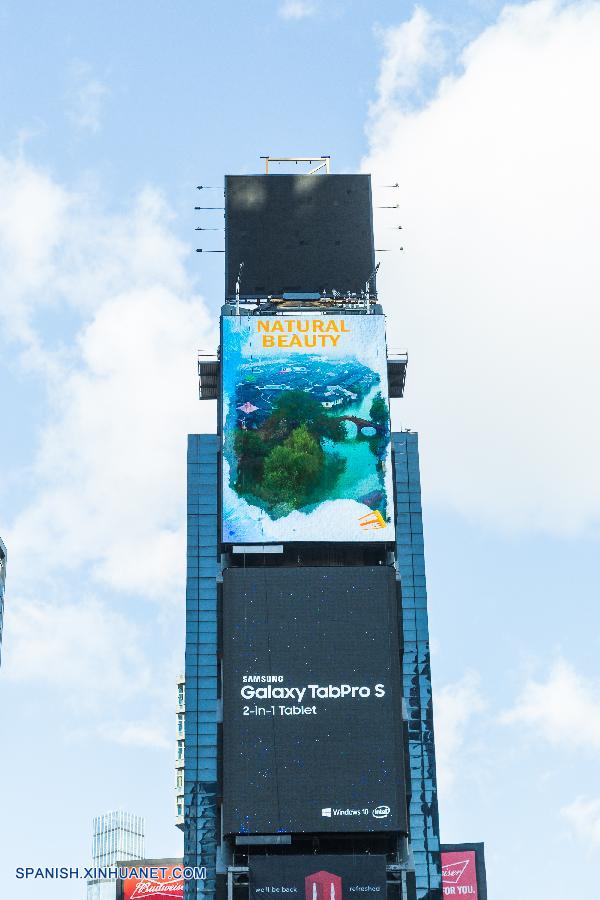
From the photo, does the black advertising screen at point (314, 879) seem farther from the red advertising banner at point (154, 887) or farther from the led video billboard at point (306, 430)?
the red advertising banner at point (154, 887)

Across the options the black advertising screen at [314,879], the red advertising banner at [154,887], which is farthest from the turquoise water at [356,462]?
the red advertising banner at [154,887]

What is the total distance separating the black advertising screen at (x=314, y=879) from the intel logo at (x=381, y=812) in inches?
161

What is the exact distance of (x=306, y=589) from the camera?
128000 millimetres

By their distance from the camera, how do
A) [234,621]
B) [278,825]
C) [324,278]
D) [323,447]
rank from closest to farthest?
[278,825]
[234,621]
[323,447]
[324,278]

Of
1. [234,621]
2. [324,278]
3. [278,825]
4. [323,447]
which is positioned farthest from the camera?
[324,278]

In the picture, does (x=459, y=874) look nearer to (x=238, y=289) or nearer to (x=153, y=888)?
(x=153, y=888)

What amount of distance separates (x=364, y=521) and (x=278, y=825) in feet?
94.0

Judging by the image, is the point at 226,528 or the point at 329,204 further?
the point at 329,204

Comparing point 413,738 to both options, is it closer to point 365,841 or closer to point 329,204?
point 365,841

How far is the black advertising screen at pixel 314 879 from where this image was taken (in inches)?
4656

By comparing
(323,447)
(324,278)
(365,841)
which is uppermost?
(324,278)

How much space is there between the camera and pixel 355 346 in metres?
141

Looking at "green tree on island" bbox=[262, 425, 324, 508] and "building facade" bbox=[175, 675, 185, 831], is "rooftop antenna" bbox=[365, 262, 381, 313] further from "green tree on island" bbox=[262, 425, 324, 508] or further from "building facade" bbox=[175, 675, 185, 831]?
"building facade" bbox=[175, 675, 185, 831]

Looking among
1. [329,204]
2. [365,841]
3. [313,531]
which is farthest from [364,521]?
[329,204]
